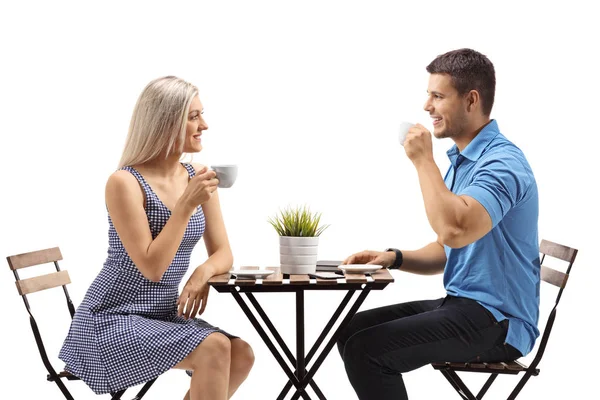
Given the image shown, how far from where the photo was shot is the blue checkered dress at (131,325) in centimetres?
303

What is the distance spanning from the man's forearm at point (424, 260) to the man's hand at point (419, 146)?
0.61 m

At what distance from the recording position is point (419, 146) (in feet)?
9.92

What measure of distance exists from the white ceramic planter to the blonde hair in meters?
0.61

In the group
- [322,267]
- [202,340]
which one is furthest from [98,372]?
[322,267]

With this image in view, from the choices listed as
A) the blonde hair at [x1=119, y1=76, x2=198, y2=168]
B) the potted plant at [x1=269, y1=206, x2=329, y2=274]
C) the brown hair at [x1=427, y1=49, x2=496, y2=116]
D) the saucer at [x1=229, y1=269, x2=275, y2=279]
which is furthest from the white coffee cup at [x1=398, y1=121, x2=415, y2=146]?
the blonde hair at [x1=119, y1=76, x2=198, y2=168]

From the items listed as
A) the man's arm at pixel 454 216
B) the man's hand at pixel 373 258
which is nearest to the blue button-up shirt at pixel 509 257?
the man's arm at pixel 454 216

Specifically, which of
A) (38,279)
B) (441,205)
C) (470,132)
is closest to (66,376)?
(38,279)

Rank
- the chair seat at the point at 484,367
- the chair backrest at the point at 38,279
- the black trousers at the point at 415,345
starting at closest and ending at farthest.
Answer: the black trousers at the point at 415,345 < the chair seat at the point at 484,367 < the chair backrest at the point at 38,279

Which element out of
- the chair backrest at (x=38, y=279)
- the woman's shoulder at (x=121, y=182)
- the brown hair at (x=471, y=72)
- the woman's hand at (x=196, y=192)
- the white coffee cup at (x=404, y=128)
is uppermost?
the brown hair at (x=471, y=72)

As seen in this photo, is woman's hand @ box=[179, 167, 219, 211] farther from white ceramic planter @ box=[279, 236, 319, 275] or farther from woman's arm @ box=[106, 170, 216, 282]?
white ceramic planter @ box=[279, 236, 319, 275]

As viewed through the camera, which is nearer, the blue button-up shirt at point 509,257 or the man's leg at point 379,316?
the blue button-up shirt at point 509,257

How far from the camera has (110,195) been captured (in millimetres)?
3066

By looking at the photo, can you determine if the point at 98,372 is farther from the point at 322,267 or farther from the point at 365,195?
the point at 365,195

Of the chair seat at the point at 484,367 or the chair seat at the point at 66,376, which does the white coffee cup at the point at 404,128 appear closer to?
the chair seat at the point at 484,367
